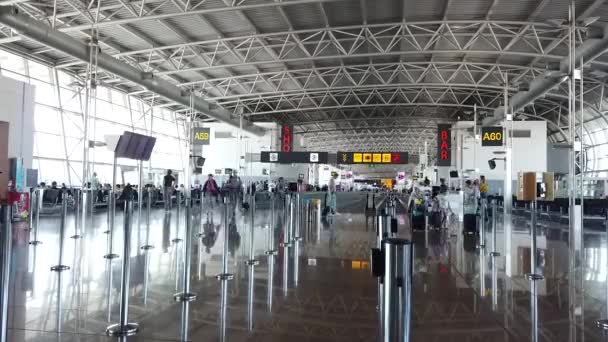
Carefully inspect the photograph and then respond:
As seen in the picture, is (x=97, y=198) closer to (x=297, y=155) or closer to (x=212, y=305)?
(x=297, y=155)

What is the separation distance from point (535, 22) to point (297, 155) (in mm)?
17422

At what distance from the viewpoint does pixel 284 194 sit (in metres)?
20.1

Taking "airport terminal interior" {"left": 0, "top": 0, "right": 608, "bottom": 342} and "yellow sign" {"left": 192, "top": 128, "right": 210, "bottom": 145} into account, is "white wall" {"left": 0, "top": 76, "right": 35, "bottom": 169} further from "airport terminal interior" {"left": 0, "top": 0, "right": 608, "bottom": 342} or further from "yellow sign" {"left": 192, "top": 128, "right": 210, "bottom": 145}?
"yellow sign" {"left": 192, "top": 128, "right": 210, "bottom": 145}

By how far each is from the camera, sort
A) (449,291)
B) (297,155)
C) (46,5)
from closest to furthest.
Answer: (449,291), (46,5), (297,155)

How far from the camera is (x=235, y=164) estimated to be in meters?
38.6

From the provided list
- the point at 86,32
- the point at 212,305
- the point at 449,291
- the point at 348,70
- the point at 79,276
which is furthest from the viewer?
the point at 348,70

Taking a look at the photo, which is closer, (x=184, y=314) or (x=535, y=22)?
(x=184, y=314)

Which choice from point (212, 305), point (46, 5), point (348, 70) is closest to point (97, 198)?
point (46, 5)

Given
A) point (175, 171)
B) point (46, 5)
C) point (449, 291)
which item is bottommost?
point (449, 291)

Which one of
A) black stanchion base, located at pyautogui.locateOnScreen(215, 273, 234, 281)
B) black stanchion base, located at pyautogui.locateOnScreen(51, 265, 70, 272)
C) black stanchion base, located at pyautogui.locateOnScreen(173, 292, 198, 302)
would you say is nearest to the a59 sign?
black stanchion base, located at pyautogui.locateOnScreen(215, 273, 234, 281)

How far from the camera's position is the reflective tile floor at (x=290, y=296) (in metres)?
4.24

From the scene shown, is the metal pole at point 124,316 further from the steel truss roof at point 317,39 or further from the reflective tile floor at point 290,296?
the steel truss roof at point 317,39

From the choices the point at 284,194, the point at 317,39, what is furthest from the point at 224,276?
the point at 317,39

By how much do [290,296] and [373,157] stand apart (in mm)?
27837
